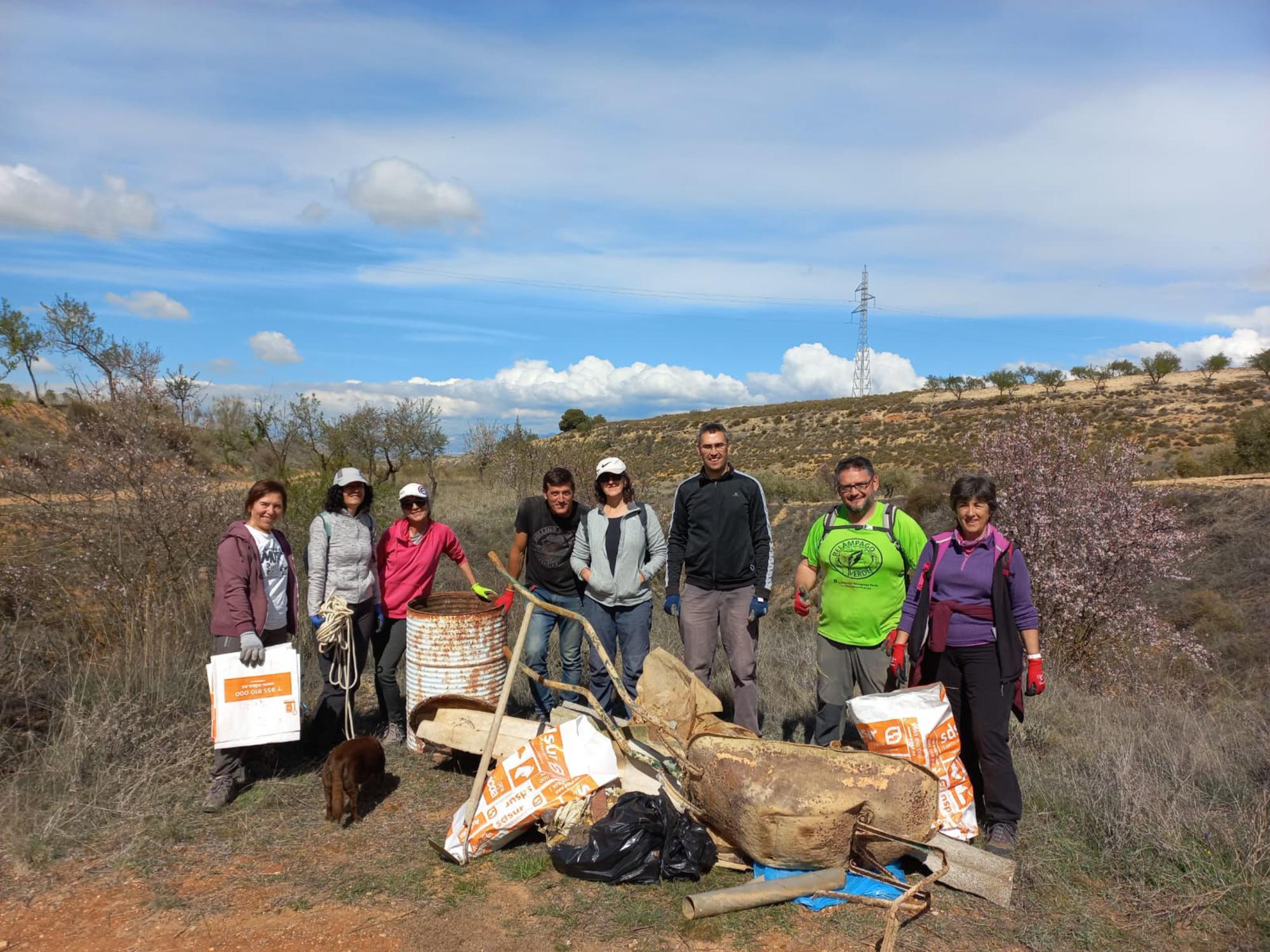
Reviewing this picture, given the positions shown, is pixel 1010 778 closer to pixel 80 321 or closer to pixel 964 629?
pixel 964 629

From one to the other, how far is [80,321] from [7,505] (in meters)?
17.5

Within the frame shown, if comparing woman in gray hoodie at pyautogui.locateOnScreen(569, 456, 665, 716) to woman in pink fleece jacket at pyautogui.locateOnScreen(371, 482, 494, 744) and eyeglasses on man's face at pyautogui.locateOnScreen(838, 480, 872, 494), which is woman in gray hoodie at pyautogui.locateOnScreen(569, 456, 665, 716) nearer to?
woman in pink fleece jacket at pyautogui.locateOnScreen(371, 482, 494, 744)

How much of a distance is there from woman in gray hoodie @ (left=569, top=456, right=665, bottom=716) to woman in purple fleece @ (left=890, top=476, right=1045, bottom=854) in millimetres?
1707

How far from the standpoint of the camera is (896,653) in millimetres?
3992

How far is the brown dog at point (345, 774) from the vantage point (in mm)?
4086

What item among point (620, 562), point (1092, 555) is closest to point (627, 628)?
point (620, 562)

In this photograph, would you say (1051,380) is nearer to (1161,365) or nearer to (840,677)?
(1161,365)

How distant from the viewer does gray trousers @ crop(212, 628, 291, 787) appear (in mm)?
4227

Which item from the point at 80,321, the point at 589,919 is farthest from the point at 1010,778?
the point at 80,321

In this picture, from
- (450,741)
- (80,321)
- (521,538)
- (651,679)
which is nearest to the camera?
(651,679)

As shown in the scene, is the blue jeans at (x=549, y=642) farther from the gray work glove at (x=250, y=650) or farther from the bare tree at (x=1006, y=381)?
the bare tree at (x=1006, y=381)

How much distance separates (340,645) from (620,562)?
5.93ft

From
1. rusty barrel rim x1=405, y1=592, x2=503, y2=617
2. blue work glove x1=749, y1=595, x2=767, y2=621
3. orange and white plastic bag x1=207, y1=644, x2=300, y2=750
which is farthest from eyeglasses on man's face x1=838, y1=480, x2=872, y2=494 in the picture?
orange and white plastic bag x1=207, y1=644, x2=300, y2=750

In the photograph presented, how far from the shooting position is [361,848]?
3.93 meters
